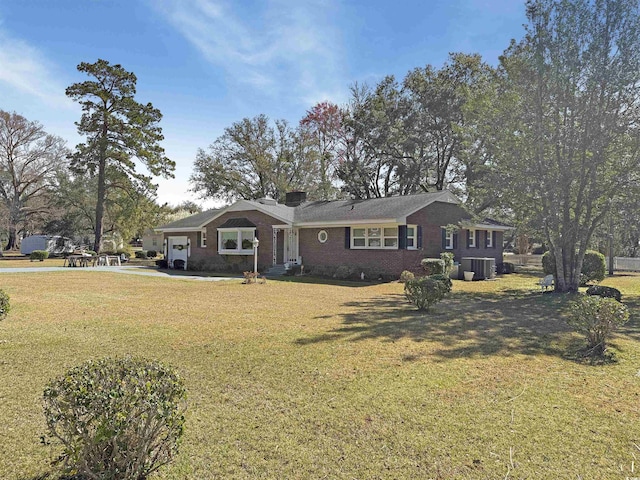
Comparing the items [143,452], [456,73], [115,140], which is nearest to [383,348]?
[143,452]

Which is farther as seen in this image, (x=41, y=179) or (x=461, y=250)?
(x=41, y=179)

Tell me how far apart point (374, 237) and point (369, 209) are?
2018 mm

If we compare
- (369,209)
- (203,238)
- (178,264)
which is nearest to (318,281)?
(369,209)

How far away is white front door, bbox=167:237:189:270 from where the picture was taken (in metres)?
26.5

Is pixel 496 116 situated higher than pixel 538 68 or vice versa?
pixel 538 68

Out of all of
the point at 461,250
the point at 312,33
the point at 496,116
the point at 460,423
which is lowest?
the point at 460,423

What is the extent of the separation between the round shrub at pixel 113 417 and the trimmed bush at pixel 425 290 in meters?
7.71

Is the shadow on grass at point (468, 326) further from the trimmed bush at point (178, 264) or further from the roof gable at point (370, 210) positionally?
the trimmed bush at point (178, 264)

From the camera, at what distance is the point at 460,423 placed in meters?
3.87

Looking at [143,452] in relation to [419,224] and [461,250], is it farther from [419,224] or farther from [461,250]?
[461,250]

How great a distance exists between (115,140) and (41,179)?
1481 centimetres

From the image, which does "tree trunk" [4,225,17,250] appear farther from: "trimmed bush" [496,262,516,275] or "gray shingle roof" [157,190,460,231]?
"trimmed bush" [496,262,516,275]

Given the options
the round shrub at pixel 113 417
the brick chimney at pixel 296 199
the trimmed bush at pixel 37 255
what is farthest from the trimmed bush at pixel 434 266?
the trimmed bush at pixel 37 255

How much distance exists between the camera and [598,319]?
6195mm
